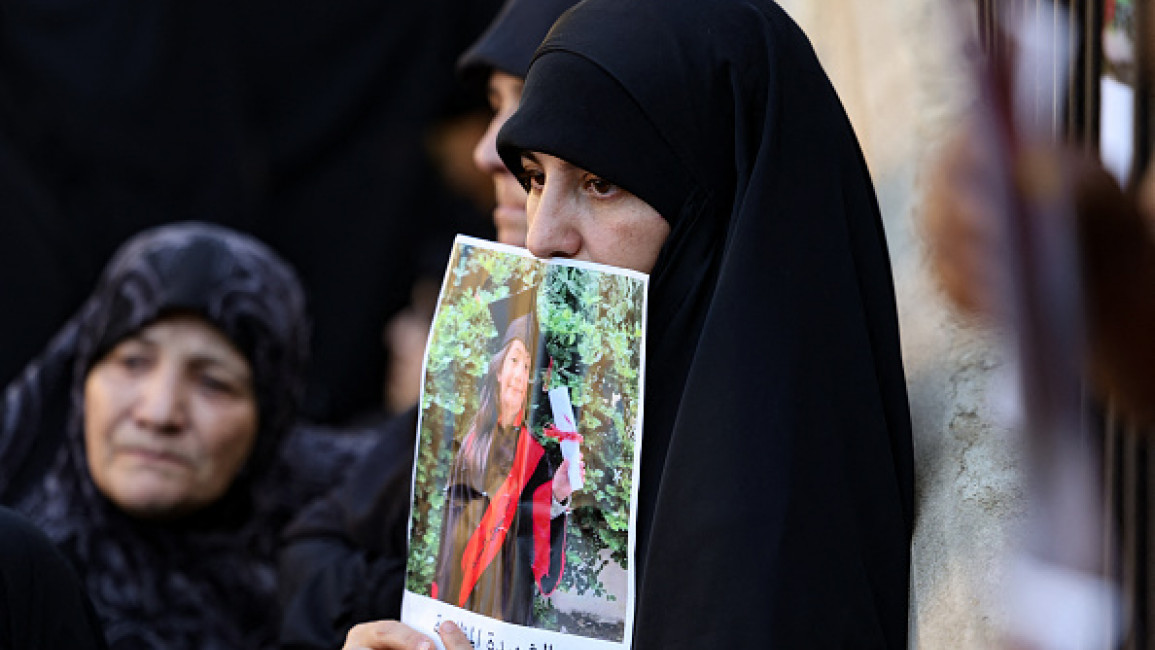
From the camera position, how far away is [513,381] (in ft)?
5.64

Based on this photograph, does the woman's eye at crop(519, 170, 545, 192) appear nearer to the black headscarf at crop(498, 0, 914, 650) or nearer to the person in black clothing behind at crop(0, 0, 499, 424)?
the black headscarf at crop(498, 0, 914, 650)

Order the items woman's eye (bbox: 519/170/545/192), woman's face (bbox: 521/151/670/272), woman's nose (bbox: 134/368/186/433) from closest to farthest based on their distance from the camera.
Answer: woman's face (bbox: 521/151/670/272)
woman's eye (bbox: 519/170/545/192)
woman's nose (bbox: 134/368/186/433)

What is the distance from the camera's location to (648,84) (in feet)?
5.92

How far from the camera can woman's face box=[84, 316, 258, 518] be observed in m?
3.14

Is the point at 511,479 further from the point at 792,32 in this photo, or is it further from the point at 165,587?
the point at 165,587

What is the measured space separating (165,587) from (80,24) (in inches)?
119

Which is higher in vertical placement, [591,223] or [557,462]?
[591,223]

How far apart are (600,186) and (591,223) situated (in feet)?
0.16

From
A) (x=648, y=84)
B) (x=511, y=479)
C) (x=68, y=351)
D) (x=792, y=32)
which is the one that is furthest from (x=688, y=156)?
(x=68, y=351)

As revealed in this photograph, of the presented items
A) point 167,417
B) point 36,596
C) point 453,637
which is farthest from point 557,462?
point 167,417

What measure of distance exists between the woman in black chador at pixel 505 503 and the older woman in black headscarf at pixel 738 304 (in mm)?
72

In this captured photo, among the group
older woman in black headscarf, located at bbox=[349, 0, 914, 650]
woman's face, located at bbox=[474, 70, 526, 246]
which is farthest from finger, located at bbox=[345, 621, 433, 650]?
woman's face, located at bbox=[474, 70, 526, 246]

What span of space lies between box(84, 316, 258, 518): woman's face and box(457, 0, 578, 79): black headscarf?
91 centimetres

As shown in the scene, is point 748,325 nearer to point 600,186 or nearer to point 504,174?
point 600,186
